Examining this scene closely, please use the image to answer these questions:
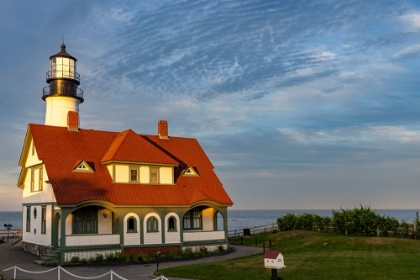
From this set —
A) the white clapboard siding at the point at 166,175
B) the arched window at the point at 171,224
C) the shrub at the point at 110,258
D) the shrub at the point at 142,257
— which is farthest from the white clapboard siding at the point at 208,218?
the shrub at the point at 110,258

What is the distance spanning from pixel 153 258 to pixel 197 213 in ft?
19.6

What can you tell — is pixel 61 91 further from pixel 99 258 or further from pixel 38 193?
pixel 99 258

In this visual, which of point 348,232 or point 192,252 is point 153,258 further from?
point 348,232

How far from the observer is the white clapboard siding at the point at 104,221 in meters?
28.6

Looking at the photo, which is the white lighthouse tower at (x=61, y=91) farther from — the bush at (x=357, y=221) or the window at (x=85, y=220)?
the bush at (x=357, y=221)

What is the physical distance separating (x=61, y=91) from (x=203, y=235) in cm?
1587

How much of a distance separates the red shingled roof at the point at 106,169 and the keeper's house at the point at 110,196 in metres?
0.06

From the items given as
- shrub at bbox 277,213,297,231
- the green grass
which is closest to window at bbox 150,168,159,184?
the green grass

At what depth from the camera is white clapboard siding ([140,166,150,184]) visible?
99.5 ft

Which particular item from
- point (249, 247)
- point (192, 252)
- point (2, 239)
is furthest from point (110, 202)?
point (2, 239)

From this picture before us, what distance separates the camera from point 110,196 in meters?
28.1

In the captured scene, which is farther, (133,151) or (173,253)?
(133,151)

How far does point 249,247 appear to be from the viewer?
111ft

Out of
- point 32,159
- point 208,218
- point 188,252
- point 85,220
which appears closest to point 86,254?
point 85,220
